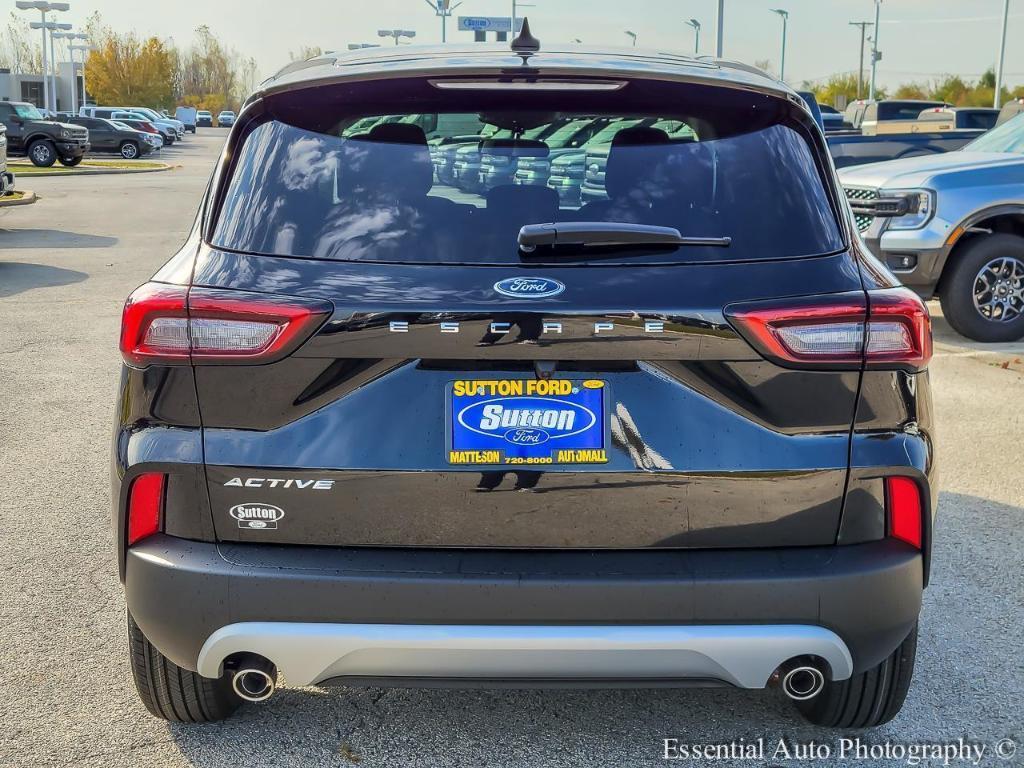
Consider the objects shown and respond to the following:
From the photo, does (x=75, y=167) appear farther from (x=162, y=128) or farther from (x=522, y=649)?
(x=522, y=649)

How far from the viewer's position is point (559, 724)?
11.0 ft

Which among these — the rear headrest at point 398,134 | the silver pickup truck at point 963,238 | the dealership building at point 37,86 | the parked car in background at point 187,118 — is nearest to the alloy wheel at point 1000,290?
the silver pickup truck at point 963,238

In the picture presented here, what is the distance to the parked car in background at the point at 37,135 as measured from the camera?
35.2 metres

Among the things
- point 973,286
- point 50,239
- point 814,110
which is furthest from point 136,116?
point 973,286

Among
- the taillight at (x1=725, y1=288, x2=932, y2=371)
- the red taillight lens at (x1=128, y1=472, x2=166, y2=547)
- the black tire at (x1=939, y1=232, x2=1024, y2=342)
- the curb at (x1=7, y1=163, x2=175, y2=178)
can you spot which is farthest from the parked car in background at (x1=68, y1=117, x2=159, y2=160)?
the taillight at (x1=725, y1=288, x2=932, y2=371)

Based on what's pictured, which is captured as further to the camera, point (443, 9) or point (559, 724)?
point (443, 9)

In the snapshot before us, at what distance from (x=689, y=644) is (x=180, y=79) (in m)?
147

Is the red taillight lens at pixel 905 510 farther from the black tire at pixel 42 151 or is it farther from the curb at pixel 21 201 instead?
the black tire at pixel 42 151

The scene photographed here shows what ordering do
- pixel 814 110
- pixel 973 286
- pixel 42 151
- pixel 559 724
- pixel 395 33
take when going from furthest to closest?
1. pixel 395 33
2. pixel 42 151
3. pixel 814 110
4. pixel 973 286
5. pixel 559 724

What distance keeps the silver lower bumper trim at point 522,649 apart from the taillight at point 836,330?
62 centimetres

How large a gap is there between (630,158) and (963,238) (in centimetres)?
754

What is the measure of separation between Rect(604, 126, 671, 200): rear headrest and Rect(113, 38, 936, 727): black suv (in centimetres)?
4

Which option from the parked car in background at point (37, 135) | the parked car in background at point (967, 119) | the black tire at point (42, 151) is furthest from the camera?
the black tire at point (42, 151)

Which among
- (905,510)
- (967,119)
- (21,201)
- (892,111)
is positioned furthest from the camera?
(892,111)
